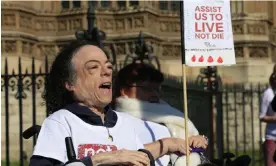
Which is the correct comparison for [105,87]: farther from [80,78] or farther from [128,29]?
[128,29]

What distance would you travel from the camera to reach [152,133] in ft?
13.6

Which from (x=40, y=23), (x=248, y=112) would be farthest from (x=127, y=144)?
(x=40, y=23)

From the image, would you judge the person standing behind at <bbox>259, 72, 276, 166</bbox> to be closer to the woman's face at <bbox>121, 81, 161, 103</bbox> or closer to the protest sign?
the woman's face at <bbox>121, 81, 161, 103</bbox>

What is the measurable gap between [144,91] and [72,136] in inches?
60.1

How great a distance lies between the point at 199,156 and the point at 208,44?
2.02ft

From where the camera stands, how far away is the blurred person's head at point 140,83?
15.4 feet

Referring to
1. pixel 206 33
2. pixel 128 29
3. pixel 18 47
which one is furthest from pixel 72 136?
pixel 128 29

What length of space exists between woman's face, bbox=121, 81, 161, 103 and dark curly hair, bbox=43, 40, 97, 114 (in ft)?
3.96

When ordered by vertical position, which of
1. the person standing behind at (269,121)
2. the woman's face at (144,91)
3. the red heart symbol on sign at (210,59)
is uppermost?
the red heart symbol on sign at (210,59)

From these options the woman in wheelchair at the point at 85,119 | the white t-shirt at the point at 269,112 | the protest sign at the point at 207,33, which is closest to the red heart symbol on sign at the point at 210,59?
the protest sign at the point at 207,33

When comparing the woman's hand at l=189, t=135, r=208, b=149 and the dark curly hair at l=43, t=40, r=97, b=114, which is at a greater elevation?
the dark curly hair at l=43, t=40, r=97, b=114

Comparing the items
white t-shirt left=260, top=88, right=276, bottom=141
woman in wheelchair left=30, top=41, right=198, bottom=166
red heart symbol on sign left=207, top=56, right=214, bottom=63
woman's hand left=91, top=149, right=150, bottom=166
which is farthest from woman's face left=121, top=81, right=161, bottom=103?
white t-shirt left=260, top=88, right=276, bottom=141

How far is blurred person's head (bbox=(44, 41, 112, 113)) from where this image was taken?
336 centimetres

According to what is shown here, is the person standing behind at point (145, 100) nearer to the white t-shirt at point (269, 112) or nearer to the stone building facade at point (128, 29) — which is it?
the white t-shirt at point (269, 112)
